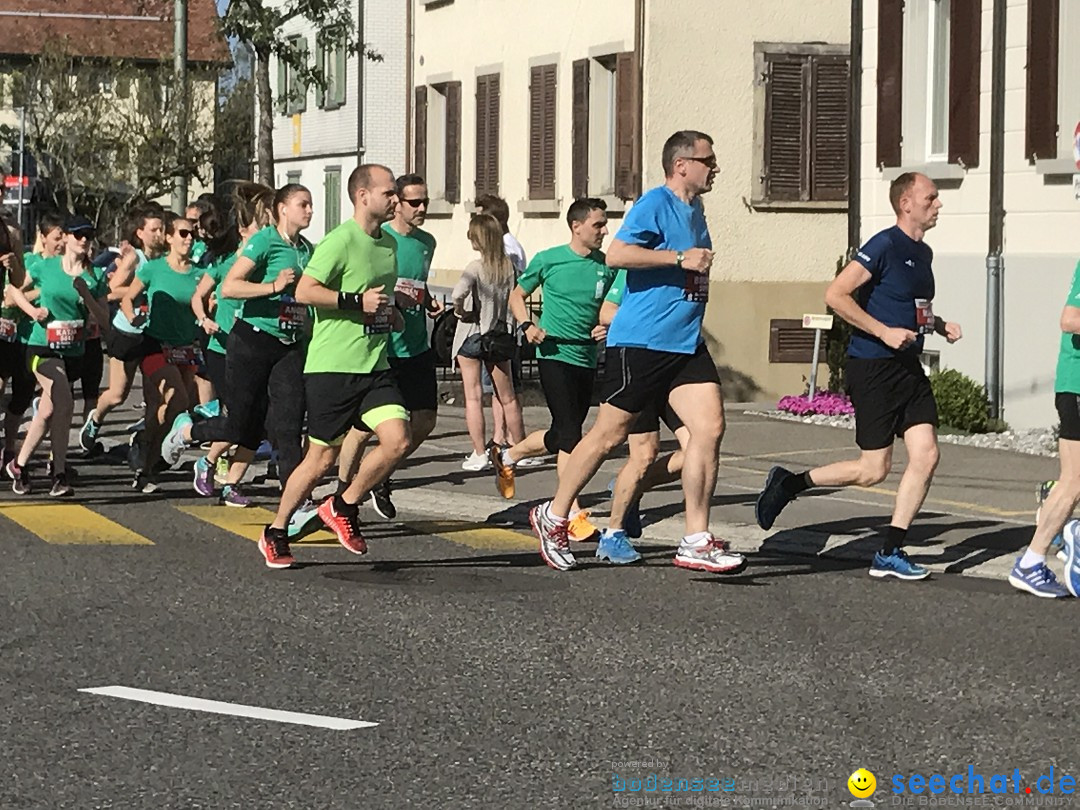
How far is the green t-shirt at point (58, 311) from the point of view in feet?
47.4

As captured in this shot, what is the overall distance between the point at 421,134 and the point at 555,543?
819 inches

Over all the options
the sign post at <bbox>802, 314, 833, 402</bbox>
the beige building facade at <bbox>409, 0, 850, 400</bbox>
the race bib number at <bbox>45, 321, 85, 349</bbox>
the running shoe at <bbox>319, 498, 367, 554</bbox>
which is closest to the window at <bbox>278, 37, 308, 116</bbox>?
the beige building facade at <bbox>409, 0, 850, 400</bbox>

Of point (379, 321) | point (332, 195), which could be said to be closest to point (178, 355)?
point (379, 321)

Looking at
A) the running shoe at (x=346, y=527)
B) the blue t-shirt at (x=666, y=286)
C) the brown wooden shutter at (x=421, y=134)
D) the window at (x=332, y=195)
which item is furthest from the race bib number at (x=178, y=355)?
the window at (x=332, y=195)

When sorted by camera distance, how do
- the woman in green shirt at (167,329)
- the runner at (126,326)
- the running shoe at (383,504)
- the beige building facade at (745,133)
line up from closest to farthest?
the running shoe at (383,504)
the woman in green shirt at (167,329)
the runner at (126,326)
the beige building facade at (745,133)

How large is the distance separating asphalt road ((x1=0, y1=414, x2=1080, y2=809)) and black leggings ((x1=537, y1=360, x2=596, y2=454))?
659mm

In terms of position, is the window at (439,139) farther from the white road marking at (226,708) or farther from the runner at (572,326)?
the white road marking at (226,708)

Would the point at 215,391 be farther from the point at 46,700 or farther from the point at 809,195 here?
the point at 809,195

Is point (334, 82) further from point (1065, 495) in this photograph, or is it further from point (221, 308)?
point (1065, 495)

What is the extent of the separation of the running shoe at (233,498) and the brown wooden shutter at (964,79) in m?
8.16

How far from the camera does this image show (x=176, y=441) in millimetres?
14727

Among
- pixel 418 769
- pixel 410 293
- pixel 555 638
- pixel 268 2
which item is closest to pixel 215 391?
pixel 410 293

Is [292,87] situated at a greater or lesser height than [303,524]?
greater

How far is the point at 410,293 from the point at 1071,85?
27.3ft
